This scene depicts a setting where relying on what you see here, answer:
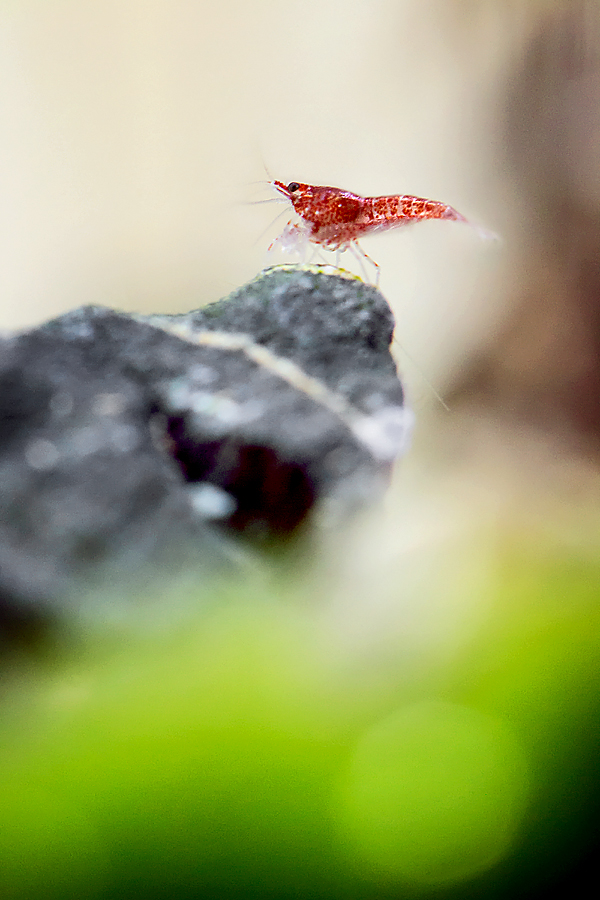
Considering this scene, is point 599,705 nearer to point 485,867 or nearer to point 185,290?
point 485,867

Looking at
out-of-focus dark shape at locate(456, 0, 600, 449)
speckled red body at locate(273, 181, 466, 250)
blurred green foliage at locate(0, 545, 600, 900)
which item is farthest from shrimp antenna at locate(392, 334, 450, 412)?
blurred green foliage at locate(0, 545, 600, 900)

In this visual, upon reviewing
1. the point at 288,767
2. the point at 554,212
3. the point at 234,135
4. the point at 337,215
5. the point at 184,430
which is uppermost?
the point at 234,135

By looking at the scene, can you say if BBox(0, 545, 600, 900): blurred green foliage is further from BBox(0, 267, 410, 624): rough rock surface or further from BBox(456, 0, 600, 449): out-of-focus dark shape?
BBox(456, 0, 600, 449): out-of-focus dark shape

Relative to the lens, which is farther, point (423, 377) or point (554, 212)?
point (554, 212)

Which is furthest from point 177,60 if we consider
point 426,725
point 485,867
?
point 485,867

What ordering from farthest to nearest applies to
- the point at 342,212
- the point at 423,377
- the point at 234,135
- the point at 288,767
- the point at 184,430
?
1. the point at 234,135
2. the point at 423,377
3. the point at 342,212
4. the point at 184,430
5. the point at 288,767

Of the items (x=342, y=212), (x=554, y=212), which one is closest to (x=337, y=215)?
(x=342, y=212)

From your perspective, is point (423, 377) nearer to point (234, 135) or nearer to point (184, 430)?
point (184, 430)
